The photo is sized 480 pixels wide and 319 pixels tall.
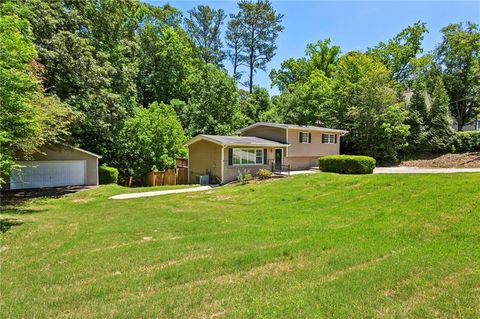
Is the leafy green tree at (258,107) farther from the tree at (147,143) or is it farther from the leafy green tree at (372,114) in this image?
the tree at (147,143)

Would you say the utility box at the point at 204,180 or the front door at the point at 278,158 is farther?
the front door at the point at 278,158

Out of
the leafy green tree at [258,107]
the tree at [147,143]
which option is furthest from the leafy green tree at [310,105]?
the tree at [147,143]

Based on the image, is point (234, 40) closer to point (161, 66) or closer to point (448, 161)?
point (161, 66)

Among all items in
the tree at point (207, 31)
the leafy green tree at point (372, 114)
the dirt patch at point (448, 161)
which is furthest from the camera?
the tree at point (207, 31)

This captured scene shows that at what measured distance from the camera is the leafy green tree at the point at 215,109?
35.2 meters

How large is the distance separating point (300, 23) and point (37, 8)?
1472 cm

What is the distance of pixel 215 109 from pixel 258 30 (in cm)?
2116

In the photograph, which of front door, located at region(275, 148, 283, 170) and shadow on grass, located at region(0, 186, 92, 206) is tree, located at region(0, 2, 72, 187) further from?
front door, located at region(275, 148, 283, 170)

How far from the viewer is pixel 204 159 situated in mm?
26078

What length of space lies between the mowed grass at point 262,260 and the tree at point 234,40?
135 ft

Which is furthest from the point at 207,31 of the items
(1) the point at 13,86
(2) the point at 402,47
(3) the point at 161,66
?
(1) the point at 13,86

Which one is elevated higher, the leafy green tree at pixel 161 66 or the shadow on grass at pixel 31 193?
the leafy green tree at pixel 161 66

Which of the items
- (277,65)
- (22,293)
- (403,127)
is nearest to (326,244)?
(22,293)

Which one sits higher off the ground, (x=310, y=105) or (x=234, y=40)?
(x=234, y=40)
